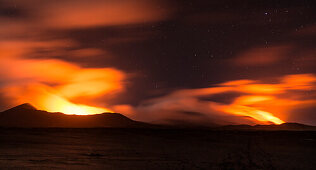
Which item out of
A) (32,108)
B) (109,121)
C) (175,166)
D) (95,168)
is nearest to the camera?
(95,168)

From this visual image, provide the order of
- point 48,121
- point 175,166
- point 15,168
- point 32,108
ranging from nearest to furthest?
point 15,168
point 175,166
point 48,121
point 32,108

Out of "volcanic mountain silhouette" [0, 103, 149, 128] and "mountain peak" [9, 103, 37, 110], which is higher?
"mountain peak" [9, 103, 37, 110]

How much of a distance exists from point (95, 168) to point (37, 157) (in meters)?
5.16

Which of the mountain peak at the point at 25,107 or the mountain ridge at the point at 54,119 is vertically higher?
the mountain peak at the point at 25,107

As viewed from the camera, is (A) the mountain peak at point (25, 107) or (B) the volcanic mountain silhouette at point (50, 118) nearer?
(B) the volcanic mountain silhouette at point (50, 118)

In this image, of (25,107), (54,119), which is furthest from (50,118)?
(25,107)

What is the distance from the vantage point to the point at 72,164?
749 inches

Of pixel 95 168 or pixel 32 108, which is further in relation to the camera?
pixel 32 108

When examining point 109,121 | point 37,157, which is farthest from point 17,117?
point 37,157

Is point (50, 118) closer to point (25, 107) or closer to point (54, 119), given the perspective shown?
point (54, 119)

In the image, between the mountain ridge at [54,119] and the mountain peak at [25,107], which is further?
the mountain peak at [25,107]

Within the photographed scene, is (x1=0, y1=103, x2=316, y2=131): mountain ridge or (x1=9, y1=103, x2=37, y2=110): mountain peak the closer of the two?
(x1=0, y1=103, x2=316, y2=131): mountain ridge

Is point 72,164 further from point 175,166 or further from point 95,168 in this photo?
point 175,166

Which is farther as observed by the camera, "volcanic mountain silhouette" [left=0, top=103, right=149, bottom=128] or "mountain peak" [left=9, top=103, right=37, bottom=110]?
"mountain peak" [left=9, top=103, right=37, bottom=110]
